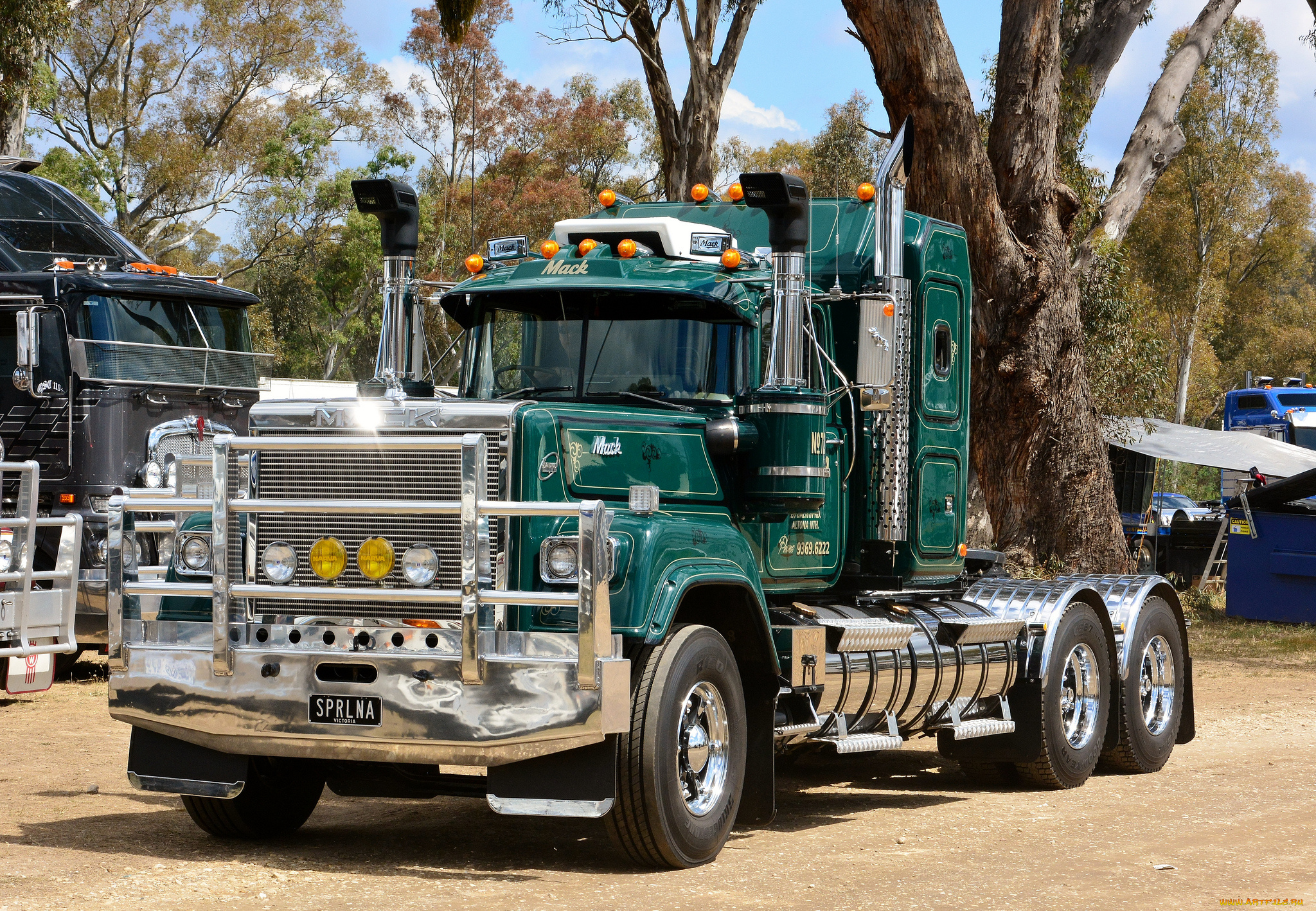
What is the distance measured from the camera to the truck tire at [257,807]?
7293 millimetres

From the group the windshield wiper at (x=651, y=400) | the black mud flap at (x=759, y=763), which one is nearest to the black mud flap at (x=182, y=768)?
the black mud flap at (x=759, y=763)

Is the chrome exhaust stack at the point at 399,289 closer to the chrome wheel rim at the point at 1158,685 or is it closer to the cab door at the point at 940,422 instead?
the cab door at the point at 940,422

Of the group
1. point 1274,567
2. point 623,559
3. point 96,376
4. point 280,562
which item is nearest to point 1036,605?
point 623,559

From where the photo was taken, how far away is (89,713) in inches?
481

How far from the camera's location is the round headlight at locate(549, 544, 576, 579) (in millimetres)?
6203

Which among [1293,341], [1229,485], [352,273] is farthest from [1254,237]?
[1229,485]

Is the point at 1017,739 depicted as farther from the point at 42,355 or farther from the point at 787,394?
the point at 42,355

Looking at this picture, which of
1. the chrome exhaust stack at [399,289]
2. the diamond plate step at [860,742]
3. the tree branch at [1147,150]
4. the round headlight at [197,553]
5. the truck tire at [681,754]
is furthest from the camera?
the tree branch at [1147,150]

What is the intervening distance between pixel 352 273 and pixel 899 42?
111 ft

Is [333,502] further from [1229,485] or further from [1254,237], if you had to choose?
[1254,237]

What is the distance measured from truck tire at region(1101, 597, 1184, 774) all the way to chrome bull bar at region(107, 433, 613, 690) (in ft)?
17.7

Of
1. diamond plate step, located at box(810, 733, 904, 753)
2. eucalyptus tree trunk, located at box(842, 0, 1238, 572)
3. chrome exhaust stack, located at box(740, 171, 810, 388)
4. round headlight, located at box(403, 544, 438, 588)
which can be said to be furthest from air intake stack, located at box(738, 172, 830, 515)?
eucalyptus tree trunk, located at box(842, 0, 1238, 572)

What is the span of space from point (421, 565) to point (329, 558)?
455 millimetres

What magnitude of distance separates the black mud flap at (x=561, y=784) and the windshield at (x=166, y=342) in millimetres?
8961
